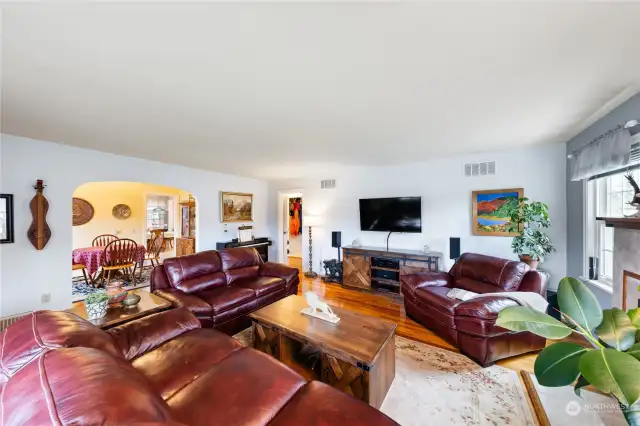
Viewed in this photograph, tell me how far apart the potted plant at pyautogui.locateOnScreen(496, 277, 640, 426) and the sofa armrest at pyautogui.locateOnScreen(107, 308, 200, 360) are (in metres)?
2.00

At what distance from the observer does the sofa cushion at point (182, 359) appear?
1.28 meters

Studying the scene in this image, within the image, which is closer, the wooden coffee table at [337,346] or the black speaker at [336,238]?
the wooden coffee table at [337,346]

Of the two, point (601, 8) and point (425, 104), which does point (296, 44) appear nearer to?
point (425, 104)

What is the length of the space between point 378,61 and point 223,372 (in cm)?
205

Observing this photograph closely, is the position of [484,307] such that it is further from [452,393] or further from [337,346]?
[337,346]

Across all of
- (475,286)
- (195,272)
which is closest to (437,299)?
(475,286)

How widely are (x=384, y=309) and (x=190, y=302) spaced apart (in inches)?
99.4

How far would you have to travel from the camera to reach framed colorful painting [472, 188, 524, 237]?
3.49m

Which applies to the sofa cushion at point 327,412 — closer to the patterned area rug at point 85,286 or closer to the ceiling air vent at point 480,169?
the ceiling air vent at point 480,169

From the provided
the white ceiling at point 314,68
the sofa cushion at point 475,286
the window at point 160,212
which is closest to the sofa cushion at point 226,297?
the white ceiling at point 314,68

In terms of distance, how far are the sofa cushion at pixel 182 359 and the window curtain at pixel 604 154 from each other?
3.40 metres

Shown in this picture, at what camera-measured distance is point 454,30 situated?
1197 millimetres

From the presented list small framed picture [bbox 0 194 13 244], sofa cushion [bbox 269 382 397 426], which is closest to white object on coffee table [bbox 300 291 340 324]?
sofa cushion [bbox 269 382 397 426]

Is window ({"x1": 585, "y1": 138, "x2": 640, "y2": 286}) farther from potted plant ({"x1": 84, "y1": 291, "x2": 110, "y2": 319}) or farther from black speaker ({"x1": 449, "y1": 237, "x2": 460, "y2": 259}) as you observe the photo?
potted plant ({"x1": 84, "y1": 291, "x2": 110, "y2": 319})
